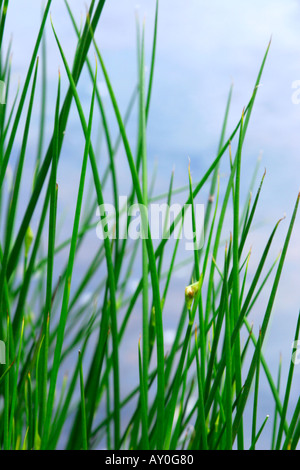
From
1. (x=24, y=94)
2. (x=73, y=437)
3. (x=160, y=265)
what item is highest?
(x=24, y=94)

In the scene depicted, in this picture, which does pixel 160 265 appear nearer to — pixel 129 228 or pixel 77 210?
pixel 129 228

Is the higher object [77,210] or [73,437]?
[77,210]

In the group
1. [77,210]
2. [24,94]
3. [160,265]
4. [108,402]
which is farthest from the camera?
[108,402]

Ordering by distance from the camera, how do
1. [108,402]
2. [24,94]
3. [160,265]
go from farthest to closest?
[108,402]
[160,265]
[24,94]

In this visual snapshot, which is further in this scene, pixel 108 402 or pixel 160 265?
pixel 108 402

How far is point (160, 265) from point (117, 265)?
0.21 ft

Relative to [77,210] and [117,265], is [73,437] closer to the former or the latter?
[117,265]

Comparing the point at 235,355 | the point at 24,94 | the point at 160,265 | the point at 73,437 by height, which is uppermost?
the point at 24,94

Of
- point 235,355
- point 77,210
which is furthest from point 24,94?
point 235,355

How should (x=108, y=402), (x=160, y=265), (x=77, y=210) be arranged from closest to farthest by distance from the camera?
(x=77, y=210) → (x=160, y=265) → (x=108, y=402)

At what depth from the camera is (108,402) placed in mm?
862
